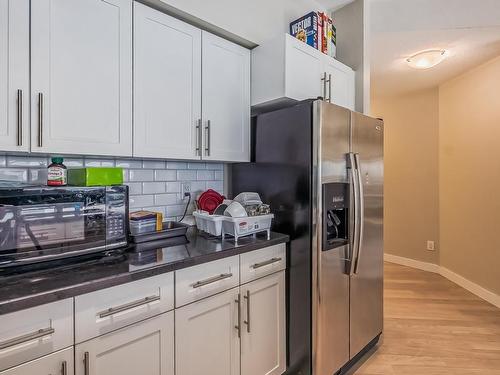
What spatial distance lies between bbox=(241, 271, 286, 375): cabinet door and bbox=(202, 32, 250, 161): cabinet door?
2.70ft

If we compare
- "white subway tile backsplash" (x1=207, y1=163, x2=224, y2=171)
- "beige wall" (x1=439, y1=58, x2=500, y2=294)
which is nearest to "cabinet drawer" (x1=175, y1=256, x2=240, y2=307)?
"white subway tile backsplash" (x1=207, y1=163, x2=224, y2=171)

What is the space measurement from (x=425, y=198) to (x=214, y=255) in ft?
12.3

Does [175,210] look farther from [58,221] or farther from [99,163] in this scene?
[58,221]

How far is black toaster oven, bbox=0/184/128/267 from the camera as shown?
1.12 meters

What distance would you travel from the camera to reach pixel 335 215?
6.21ft

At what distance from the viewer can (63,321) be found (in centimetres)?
100

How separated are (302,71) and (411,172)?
3.07 meters

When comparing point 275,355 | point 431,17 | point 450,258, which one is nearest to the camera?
point 275,355

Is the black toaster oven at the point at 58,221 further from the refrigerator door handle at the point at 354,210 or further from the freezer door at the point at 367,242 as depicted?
the freezer door at the point at 367,242

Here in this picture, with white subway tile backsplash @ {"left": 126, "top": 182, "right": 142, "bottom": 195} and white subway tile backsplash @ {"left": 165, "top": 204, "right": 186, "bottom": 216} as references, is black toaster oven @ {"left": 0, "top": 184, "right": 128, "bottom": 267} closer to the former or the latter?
white subway tile backsplash @ {"left": 126, "top": 182, "right": 142, "bottom": 195}

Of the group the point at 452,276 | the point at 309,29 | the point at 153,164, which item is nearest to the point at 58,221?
the point at 153,164

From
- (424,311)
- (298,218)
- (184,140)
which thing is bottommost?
(424,311)

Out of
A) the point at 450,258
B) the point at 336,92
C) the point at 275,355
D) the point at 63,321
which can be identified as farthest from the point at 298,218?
the point at 450,258

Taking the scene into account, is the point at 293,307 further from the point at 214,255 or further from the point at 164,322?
the point at 164,322
